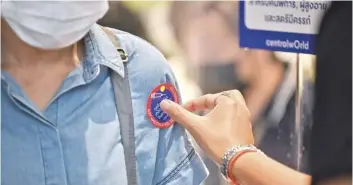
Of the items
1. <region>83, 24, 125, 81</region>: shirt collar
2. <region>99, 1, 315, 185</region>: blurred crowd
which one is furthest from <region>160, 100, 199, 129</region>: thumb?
<region>99, 1, 315, 185</region>: blurred crowd

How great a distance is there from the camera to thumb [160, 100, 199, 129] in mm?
1229

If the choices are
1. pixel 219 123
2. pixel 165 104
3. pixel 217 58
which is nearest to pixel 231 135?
pixel 219 123

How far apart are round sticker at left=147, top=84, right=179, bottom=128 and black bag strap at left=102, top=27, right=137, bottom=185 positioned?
0.14ft

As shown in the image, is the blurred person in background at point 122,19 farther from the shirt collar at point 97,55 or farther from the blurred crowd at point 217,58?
the shirt collar at point 97,55

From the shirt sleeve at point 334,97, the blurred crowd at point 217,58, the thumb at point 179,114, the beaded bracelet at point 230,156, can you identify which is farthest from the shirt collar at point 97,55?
the blurred crowd at point 217,58

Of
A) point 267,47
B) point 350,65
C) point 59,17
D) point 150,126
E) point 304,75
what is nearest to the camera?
point 350,65

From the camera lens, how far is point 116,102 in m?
1.20

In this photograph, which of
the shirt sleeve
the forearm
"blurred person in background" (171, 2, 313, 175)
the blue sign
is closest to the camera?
the shirt sleeve

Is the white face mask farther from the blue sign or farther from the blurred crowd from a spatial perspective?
the blurred crowd

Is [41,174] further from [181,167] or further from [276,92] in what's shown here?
[276,92]

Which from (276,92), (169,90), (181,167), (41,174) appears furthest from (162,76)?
(276,92)

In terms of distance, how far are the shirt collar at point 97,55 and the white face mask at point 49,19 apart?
0.05m

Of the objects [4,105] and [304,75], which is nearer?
[4,105]

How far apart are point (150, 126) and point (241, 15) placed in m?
0.64
